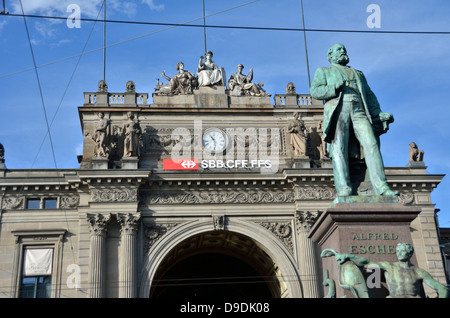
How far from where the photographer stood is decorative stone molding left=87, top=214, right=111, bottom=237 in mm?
31938

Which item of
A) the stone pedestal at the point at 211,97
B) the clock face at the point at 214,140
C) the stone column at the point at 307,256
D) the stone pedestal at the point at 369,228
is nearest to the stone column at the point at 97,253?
the clock face at the point at 214,140

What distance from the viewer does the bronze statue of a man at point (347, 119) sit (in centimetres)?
1098

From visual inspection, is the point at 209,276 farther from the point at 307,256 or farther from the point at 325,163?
the point at 325,163

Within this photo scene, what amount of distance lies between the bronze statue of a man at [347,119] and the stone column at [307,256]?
68.7 ft

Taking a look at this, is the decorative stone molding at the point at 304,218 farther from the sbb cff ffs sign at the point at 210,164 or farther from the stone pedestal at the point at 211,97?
the stone pedestal at the point at 211,97

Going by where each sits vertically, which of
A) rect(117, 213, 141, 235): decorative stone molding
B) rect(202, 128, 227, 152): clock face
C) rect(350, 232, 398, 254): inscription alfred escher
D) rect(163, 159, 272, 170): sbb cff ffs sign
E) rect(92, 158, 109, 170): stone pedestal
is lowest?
rect(350, 232, 398, 254): inscription alfred escher

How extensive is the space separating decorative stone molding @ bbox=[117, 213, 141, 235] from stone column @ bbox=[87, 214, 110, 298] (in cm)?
72

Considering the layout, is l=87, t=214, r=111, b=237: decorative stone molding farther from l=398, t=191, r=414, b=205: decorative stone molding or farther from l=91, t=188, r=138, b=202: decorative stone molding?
l=398, t=191, r=414, b=205: decorative stone molding

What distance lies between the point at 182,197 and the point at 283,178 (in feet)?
18.8

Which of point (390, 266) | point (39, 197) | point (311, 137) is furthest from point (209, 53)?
point (390, 266)

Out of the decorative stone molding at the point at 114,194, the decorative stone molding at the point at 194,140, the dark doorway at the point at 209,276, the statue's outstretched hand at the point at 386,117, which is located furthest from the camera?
the dark doorway at the point at 209,276

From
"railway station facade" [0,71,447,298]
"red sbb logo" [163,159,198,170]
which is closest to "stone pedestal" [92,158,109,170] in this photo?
"railway station facade" [0,71,447,298]

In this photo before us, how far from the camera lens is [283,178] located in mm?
33844
